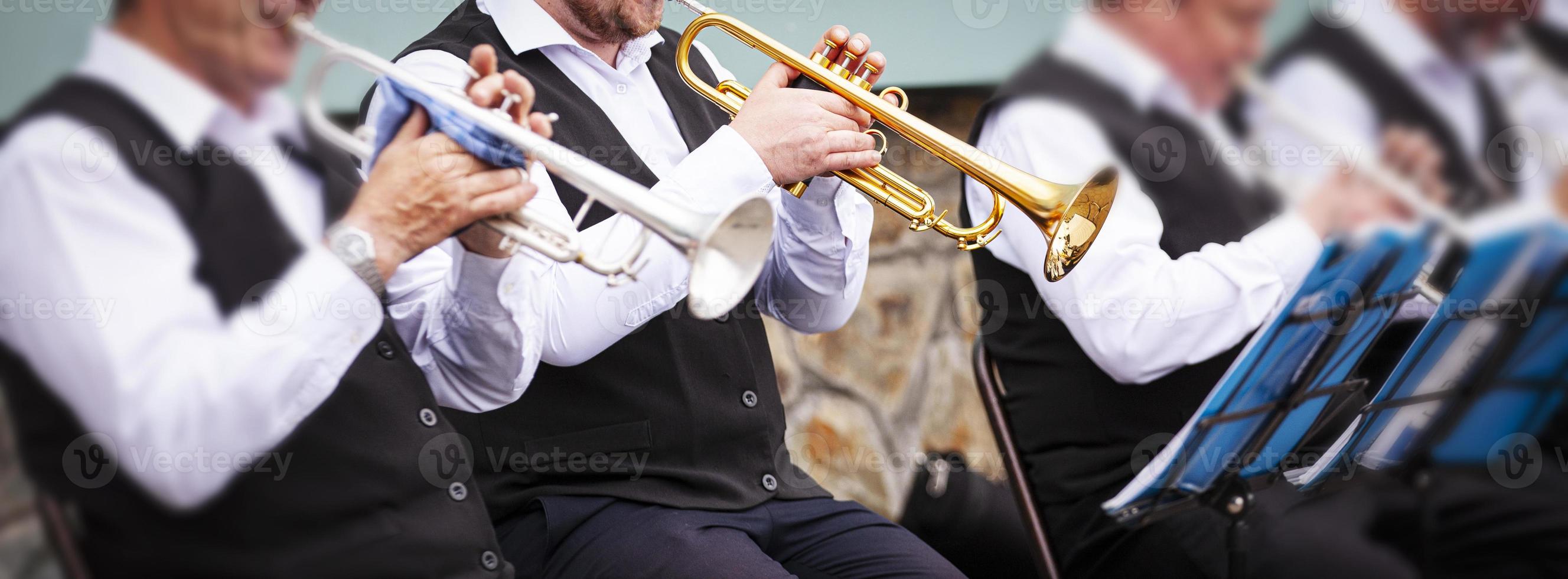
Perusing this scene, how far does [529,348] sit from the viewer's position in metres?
1.40

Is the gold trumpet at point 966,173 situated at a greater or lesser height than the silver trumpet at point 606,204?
greater

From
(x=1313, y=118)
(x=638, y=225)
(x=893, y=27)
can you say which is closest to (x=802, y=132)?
(x=638, y=225)

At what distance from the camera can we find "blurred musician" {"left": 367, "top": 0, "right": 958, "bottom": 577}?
151cm

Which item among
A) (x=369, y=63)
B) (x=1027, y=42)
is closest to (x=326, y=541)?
(x=369, y=63)

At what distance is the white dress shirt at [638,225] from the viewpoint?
1502 mm

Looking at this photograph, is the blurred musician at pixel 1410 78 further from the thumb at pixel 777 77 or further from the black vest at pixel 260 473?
the black vest at pixel 260 473

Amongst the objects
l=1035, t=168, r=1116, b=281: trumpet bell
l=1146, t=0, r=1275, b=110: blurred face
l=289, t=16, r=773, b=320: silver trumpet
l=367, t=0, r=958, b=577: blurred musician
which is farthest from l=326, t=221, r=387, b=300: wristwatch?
l=1146, t=0, r=1275, b=110: blurred face

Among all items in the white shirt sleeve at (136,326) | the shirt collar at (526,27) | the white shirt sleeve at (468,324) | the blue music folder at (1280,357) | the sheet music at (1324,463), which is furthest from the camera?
the shirt collar at (526,27)

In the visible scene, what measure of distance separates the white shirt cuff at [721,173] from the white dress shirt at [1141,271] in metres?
0.47

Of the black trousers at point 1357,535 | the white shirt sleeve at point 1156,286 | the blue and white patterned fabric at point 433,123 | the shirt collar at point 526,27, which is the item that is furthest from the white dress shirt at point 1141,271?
the blue and white patterned fabric at point 433,123

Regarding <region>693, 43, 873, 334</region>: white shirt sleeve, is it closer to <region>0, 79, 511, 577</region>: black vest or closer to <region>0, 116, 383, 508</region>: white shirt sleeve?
<region>0, 79, 511, 577</region>: black vest

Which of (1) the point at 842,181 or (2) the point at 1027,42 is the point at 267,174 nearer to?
(1) the point at 842,181

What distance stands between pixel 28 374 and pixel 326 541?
302 mm

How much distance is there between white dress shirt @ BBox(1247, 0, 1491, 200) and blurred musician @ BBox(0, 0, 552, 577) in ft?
3.57
